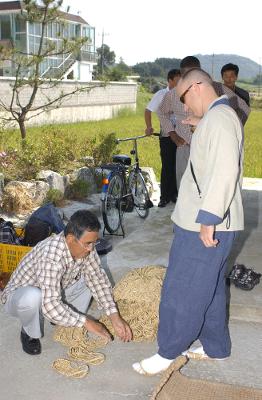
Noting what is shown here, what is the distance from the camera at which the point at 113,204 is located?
580cm

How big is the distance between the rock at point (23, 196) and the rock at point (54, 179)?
19 centimetres

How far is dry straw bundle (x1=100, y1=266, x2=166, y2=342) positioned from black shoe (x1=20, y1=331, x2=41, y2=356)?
52 cm

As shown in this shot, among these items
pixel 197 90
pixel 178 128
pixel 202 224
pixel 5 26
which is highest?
pixel 5 26

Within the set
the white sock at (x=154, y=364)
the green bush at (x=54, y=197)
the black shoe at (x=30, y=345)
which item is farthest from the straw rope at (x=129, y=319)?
the green bush at (x=54, y=197)

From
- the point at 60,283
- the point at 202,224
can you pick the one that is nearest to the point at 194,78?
the point at 202,224

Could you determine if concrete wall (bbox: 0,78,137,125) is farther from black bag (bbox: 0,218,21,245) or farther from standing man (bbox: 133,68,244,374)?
standing man (bbox: 133,68,244,374)

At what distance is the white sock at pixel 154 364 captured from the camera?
112 inches

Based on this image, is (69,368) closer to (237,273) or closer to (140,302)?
(140,302)

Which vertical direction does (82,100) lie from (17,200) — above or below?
above

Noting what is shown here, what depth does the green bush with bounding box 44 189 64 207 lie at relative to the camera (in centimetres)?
654

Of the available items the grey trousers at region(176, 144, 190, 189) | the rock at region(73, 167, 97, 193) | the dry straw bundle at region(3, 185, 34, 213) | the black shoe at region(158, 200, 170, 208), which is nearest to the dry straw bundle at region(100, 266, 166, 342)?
the grey trousers at region(176, 144, 190, 189)

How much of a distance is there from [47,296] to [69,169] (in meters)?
4.86

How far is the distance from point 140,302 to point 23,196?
334cm

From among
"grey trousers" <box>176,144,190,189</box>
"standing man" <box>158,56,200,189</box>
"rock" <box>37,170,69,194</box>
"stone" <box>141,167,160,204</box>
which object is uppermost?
"standing man" <box>158,56,200,189</box>
